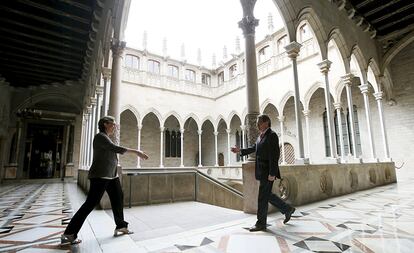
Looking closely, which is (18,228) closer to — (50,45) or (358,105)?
(50,45)

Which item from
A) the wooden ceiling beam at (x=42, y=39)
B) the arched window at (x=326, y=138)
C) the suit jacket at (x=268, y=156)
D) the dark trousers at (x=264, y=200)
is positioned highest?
the wooden ceiling beam at (x=42, y=39)

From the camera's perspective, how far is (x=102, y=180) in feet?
8.80

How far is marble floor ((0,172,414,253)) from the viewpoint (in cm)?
234

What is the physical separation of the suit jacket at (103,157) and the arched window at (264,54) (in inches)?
648

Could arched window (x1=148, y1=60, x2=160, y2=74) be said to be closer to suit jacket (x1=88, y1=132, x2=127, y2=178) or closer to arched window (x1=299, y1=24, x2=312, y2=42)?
arched window (x1=299, y1=24, x2=312, y2=42)

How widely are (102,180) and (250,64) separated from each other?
3.38 metres

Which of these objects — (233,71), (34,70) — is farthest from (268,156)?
(233,71)

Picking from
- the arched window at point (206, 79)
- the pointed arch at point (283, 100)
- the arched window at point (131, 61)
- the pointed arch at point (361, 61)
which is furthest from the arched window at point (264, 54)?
the arched window at point (131, 61)

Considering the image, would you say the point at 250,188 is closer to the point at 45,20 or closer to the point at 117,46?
the point at 117,46

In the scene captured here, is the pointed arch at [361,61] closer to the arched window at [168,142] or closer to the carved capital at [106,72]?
the carved capital at [106,72]

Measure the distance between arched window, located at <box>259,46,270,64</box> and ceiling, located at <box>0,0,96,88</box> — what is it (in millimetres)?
12374

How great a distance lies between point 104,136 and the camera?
2.72 m

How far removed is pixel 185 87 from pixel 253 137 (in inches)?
638

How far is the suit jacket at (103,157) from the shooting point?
8.70ft
